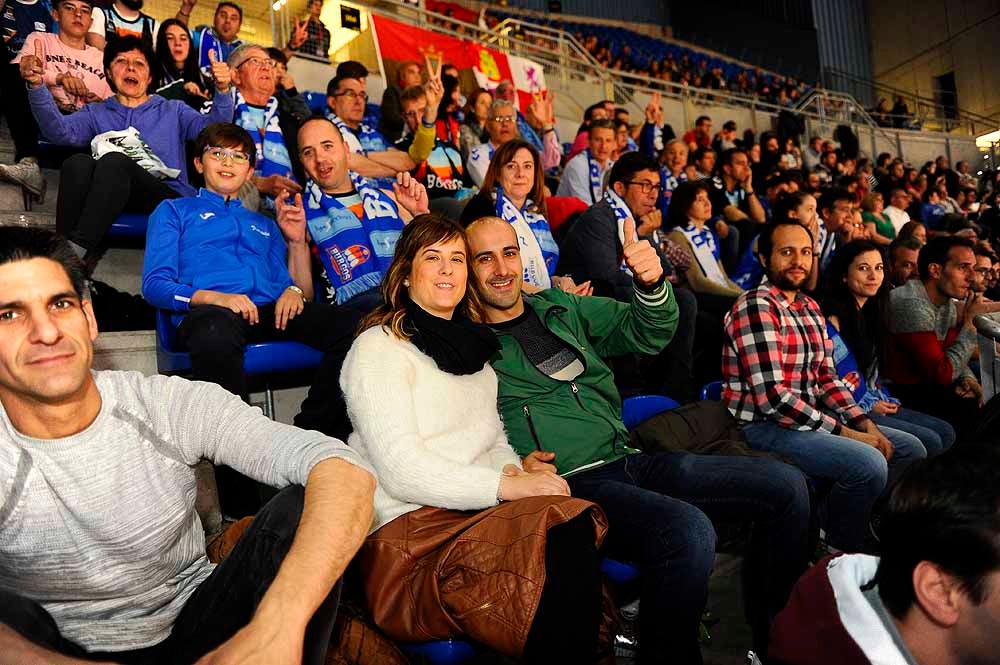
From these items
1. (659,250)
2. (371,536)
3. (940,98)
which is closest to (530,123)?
(659,250)

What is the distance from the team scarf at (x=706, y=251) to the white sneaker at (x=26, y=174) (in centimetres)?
306

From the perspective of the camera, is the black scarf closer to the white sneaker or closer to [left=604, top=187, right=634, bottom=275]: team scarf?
[left=604, top=187, right=634, bottom=275]: team scarf

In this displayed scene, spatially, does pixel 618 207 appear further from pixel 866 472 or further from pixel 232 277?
pixel 232 277

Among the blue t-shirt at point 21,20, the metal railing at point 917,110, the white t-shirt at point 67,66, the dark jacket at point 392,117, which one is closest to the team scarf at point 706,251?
the dark jacket at point 392,117

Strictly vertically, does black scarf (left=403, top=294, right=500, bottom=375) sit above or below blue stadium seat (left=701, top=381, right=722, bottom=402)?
above

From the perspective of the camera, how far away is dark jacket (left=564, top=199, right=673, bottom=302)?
120 inches

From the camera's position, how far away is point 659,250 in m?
3.51

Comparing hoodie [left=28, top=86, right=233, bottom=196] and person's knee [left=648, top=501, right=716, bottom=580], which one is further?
hoodie [left=28, top=86, right=233, bottom=196]

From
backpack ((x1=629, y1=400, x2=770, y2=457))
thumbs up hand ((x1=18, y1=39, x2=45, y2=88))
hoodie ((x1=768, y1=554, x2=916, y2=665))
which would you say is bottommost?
hoodie ((x1=768, y1=554, x2=916, y2=665))

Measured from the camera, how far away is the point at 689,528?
5.11 ft

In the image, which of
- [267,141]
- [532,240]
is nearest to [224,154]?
[267,141]

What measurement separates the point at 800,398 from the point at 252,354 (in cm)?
183

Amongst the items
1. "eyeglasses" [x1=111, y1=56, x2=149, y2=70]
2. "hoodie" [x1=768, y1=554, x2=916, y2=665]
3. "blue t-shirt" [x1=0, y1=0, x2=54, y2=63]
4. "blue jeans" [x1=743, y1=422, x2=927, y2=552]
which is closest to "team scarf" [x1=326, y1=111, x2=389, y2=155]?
"eyeglasses" [x1=111, y1=56, x2=149, y2=70]

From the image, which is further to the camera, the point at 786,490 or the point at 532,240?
the point at 532,240
